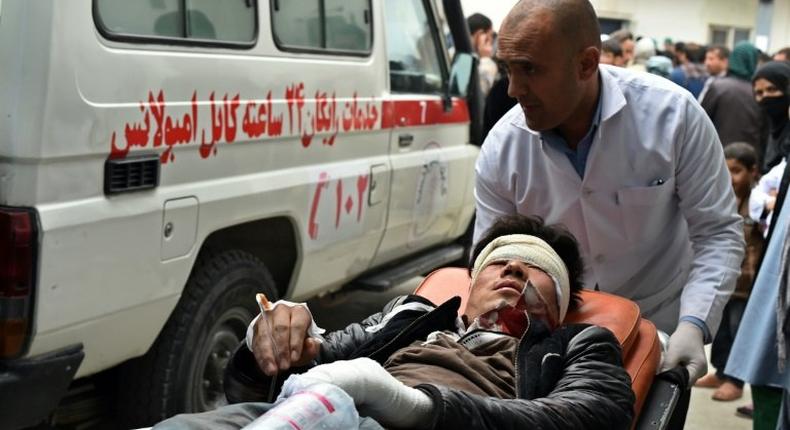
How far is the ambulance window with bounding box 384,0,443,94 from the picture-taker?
5.95m

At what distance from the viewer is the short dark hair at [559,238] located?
131 inches

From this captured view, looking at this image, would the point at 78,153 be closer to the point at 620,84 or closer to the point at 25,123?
the point at 25,123

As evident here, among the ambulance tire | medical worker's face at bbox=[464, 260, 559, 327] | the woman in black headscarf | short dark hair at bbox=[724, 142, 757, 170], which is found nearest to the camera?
medical worker's face at bbox=[464, 260, 559, 327]

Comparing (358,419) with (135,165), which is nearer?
(358,419)

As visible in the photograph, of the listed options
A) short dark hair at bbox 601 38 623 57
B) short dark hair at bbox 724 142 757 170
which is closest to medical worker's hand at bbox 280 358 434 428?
short dark hair at bbox 724 142 757 170

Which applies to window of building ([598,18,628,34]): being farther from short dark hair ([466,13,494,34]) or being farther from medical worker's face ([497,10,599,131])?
medical worker's face ([497,10,599,131])

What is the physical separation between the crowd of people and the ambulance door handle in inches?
86.6

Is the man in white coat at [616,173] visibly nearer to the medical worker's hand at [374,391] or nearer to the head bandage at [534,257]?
the head bandage at [534,257]

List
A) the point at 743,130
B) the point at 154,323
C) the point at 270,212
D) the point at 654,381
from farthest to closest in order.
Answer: the point at 743,130
the point at 270,212
the point at 154,323
the point at 654,381

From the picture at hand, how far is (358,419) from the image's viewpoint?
2.13m

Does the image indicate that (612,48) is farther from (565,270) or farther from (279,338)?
(279,338)

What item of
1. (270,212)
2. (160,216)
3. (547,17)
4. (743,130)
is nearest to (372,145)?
(270,212)

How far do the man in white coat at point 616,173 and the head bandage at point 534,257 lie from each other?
195 mm

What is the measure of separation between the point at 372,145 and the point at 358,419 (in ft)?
11.2
